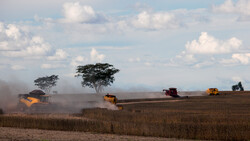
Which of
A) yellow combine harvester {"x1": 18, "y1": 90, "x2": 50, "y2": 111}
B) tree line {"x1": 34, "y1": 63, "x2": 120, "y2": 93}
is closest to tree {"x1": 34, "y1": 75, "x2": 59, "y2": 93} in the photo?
tree line {"x1": 34, "y1": 63, "x2": 120, "y2": 93}

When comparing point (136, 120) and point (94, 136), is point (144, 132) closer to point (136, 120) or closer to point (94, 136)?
point (94, 136)

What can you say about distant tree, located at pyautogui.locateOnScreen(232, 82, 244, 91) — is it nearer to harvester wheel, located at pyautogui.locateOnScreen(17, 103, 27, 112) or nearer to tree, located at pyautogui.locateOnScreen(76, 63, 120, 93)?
tree, located at pyautogui.locateOnScreen(76, 63, 120, 93)

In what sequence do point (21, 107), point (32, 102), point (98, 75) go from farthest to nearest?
point (98, 75), point (21, 107), point (32, 102)

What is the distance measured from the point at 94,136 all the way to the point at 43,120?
8.97 metres

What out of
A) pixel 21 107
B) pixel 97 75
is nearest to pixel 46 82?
pixel 97 75

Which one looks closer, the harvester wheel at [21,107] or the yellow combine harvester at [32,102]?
the yellow combine harvester at [32,102]

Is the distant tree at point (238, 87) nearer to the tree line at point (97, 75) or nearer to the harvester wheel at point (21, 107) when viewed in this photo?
the tree line at point (97, 75)

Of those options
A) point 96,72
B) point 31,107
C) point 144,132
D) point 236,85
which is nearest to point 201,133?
point 144,132

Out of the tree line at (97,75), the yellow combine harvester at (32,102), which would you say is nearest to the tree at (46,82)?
the tree line at (97,75)

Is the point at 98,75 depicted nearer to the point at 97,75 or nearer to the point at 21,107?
the point at 97,75

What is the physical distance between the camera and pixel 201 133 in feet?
109

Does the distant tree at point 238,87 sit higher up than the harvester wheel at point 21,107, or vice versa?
the distant tree at point 238,87

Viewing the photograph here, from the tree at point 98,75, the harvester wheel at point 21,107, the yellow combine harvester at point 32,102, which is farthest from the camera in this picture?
the tree at point 98,75

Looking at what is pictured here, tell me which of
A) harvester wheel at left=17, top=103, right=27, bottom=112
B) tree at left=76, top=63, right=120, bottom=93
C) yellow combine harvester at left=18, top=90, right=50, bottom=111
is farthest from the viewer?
tree at left=76, top=63, right=120, bottom=93
